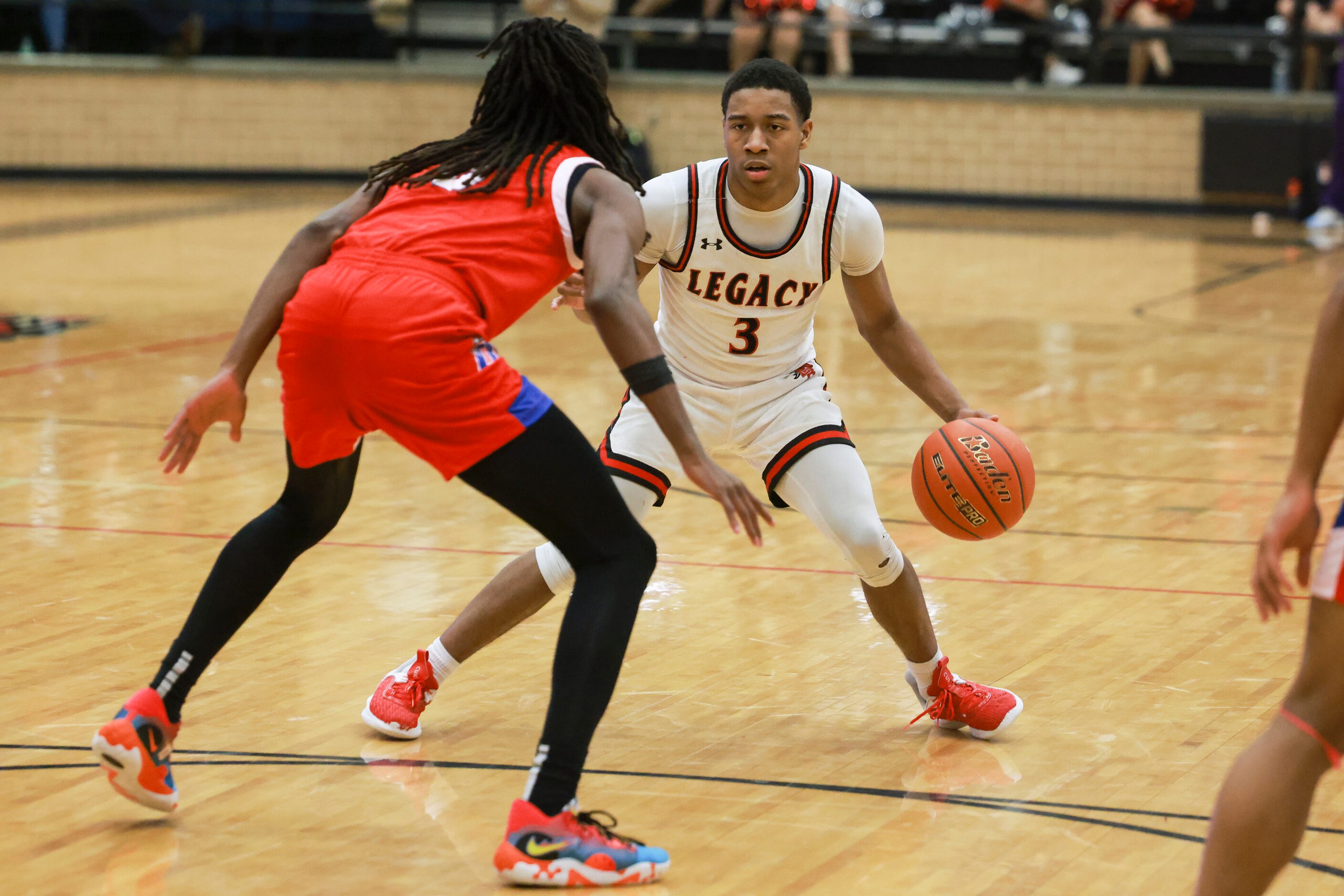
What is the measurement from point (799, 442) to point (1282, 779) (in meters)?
1.65

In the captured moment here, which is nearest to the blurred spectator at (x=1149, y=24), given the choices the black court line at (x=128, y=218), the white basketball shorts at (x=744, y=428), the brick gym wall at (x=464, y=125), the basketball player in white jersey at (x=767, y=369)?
the brick gym wall at (x=464, y=125)

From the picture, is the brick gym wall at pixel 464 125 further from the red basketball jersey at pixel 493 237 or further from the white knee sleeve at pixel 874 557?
the red basketball jersey at pixel 493 237

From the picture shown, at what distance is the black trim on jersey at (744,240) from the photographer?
4051mm

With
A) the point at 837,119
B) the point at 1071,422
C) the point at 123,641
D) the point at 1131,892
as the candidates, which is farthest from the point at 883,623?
the point at 837,119

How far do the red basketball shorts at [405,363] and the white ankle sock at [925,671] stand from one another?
132 cm

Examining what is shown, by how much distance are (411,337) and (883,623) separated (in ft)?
4.87

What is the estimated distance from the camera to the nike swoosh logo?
3.07 m

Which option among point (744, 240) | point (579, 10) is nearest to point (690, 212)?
point (744, 240)

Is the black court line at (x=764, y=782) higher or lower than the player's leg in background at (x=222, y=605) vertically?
lower

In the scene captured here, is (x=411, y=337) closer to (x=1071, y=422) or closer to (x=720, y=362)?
(x=720, y=362)

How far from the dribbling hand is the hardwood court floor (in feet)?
2.62

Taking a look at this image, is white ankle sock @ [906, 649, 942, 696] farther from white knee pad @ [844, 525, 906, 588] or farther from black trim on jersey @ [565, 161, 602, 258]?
black trim on jersey @ [565, 161, 602, 258]

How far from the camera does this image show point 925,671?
4047 mm

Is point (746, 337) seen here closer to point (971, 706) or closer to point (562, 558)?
point (562, 558)
